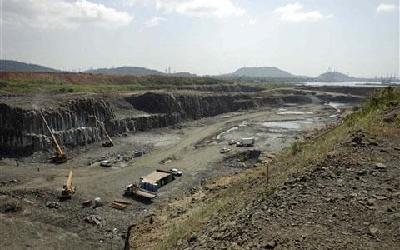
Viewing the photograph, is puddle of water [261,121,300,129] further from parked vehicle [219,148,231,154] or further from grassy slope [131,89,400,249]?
grassy slope [131,89,400,249]

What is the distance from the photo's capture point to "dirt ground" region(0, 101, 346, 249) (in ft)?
95.7

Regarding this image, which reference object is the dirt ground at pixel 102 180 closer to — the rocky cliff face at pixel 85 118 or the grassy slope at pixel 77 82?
the rocky cliff face at pixel 85 118

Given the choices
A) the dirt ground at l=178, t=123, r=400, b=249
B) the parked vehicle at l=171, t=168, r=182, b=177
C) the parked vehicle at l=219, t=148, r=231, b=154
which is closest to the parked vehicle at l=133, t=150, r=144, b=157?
the parked vehicle at l=219, t=148, r=231, b=154

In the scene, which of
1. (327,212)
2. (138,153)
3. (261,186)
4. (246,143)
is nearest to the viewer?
(327,212)

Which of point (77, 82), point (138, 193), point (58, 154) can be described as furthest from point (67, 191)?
point (77, 82)

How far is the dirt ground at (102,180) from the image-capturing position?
2917 cm

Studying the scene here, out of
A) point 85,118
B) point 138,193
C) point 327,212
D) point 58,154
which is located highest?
point 85,118

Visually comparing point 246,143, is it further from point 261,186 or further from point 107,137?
point 261,186

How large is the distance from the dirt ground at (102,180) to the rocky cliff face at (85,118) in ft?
7.83

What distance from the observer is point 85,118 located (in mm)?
62469

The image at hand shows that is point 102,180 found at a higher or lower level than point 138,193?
higher

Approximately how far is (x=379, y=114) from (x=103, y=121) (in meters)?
45.3

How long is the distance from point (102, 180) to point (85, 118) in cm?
2351

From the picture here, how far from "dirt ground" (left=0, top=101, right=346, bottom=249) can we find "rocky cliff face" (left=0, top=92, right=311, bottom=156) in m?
2.39
